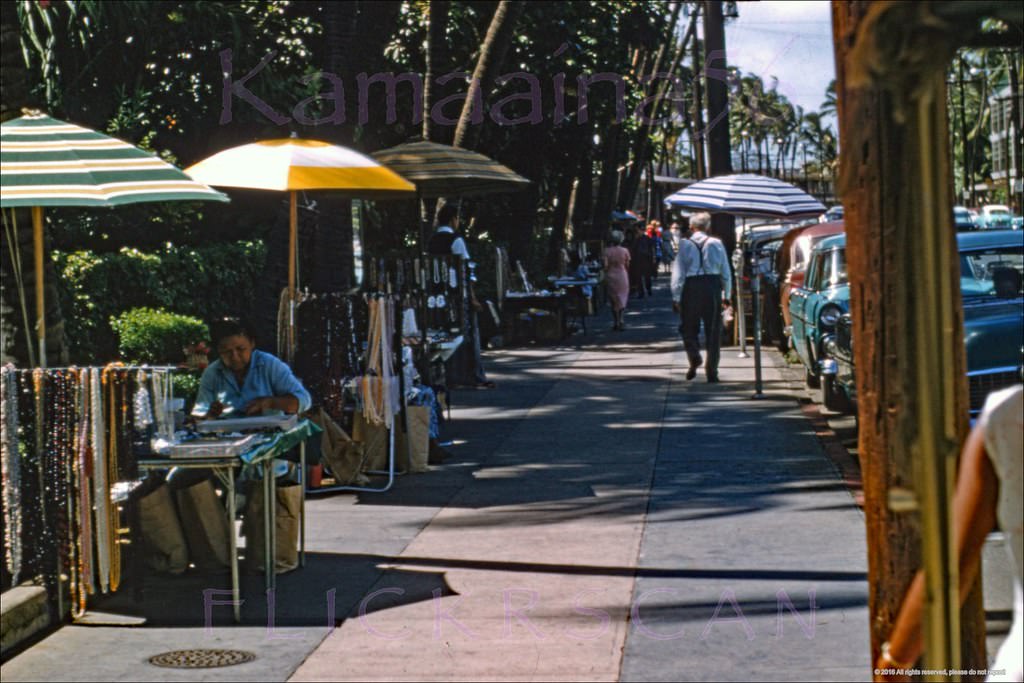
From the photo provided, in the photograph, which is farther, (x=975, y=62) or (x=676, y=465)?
(x=975, y=62)

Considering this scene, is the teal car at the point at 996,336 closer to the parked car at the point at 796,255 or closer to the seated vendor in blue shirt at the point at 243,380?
the seated vendor in blue shirt at the point at 243,380

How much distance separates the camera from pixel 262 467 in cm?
871

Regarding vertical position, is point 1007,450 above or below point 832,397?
above

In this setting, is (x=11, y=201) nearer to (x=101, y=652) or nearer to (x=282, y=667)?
(x=101, y=652)

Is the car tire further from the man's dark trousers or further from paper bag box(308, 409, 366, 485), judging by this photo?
paper bag box(308, 409, 366, 485)

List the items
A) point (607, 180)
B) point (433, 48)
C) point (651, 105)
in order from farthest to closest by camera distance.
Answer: point (651, 105) < point (607, 180) < point (433, 48)

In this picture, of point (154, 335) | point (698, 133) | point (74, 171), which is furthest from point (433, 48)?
point (698, 133)

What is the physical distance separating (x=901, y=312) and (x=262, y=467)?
6965 mm

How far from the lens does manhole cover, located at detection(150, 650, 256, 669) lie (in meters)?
7.11

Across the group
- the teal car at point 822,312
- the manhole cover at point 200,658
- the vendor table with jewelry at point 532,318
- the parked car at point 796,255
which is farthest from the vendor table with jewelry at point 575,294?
the manhole cover at point 200,658

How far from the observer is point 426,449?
12.7m

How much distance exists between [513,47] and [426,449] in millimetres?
16398

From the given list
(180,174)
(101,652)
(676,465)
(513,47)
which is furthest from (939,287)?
(513,47)

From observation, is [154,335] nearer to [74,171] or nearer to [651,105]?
[74,171]
